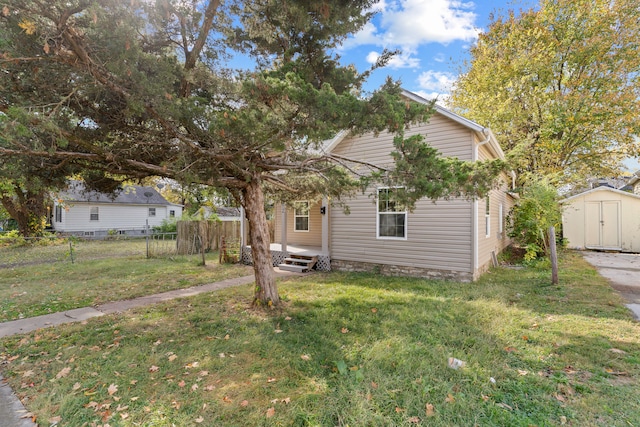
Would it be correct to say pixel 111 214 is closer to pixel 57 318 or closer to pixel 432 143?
pixel 57 318

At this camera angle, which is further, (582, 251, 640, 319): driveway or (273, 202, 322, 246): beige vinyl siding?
(273, 202, 322, 246): beige vinyl siding

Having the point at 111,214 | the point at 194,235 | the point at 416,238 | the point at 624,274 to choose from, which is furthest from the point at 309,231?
the point at 111,214

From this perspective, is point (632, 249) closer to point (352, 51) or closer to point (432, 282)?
point (432, 282)

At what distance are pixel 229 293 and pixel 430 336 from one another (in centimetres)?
460

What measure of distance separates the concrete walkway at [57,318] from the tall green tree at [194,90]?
2590 millimetres

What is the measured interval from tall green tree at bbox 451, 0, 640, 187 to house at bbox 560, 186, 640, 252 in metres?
1.36

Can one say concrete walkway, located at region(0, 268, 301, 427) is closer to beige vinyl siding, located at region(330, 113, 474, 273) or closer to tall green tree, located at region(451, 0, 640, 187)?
beige vinyl siding, located at region(330, 113, 474, 273)

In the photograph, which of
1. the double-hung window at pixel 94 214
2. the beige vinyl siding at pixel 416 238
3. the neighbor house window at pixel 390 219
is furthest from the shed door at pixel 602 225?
the double-hung window at pixel 94 214

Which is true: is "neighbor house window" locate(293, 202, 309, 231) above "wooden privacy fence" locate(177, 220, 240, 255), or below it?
above

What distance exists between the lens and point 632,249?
1376 cm

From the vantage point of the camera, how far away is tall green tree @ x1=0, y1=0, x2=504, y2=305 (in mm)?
3309

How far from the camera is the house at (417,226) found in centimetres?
778

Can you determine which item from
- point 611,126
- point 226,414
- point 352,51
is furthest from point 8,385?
point 611,126

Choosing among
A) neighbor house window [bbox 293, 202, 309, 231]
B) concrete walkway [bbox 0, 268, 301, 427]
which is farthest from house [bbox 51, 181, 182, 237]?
concrete walkway [bbox 0, 268, 301, 427]
